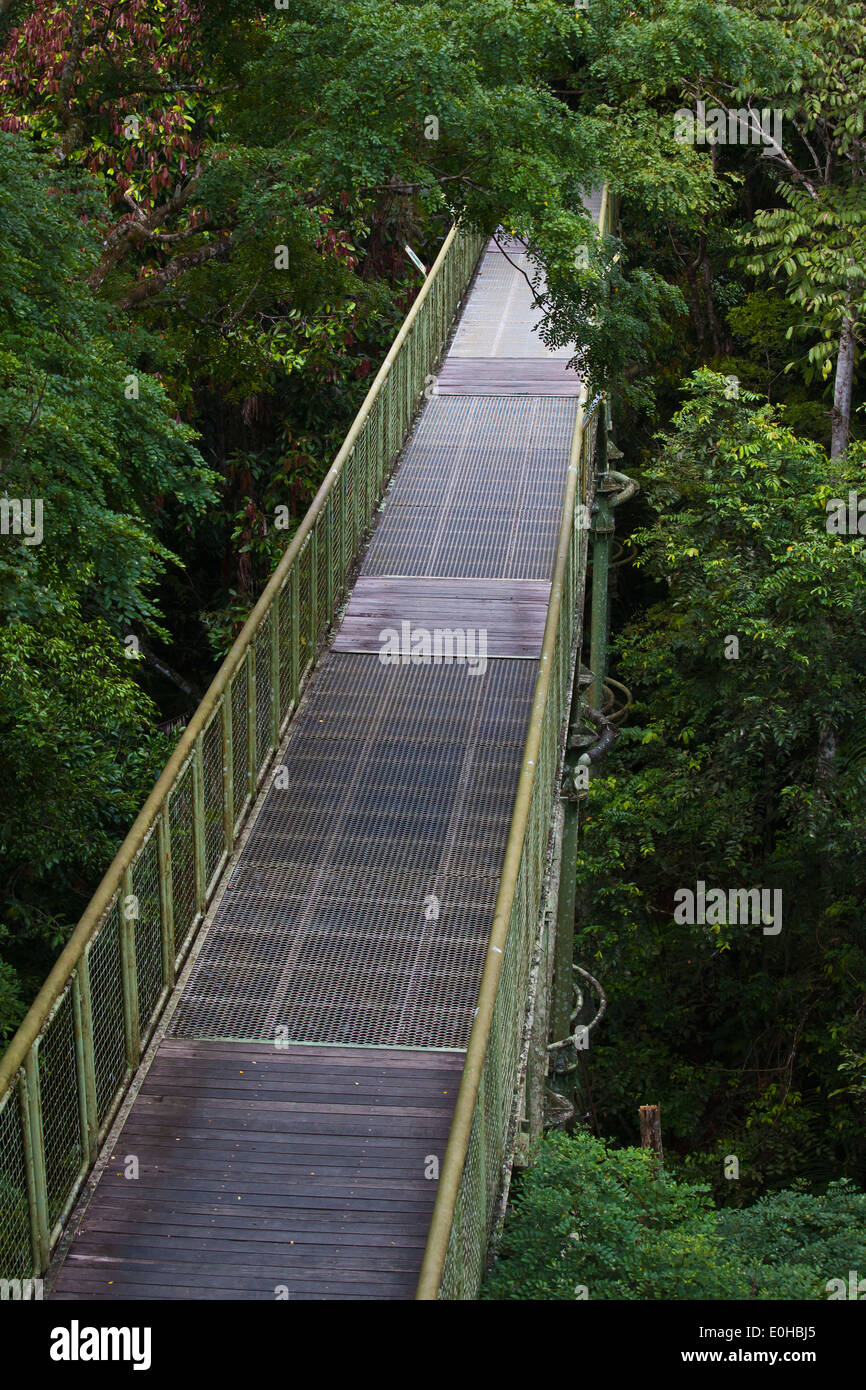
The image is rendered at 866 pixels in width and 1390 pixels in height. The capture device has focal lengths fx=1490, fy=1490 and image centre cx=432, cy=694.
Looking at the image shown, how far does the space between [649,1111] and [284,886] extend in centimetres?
432

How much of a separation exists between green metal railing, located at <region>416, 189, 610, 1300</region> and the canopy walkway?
0.9 inches

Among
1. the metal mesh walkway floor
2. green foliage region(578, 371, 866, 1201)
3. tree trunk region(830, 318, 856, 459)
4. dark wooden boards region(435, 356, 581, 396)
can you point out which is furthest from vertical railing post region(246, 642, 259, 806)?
tree trunk region(830, 318, 856, 459)

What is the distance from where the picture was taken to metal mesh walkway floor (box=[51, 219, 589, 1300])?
21.4 feet

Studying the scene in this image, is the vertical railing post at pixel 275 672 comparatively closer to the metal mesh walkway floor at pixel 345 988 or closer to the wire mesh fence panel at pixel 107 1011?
the metal mesh walkway floor at pixel 345 988

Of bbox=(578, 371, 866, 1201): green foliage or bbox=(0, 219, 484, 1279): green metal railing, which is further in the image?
bbox=(578, 371, 866, 1201): green foliage

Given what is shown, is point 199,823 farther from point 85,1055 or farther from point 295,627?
point 295,627

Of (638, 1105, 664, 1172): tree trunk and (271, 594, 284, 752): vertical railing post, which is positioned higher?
(271, 594, 284, 752): vertical railing post

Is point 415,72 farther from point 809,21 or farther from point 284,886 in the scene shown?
point 809,21

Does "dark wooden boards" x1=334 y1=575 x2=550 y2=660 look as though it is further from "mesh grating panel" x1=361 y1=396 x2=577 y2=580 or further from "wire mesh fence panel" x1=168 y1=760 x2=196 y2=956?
"wire mesh fence panel" x1=168 y1=760 x2=196 y2=956

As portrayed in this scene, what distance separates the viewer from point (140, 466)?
9.47 meters

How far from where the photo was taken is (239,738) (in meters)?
9.40

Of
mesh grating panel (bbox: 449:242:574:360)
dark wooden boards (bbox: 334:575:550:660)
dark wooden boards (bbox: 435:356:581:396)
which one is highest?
mesh grating panel (bbox: 449:242:574:360)
